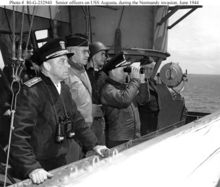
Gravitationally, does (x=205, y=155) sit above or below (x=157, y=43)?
below

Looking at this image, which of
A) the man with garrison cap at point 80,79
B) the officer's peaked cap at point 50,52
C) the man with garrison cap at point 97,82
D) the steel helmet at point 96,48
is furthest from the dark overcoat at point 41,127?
the steel helmet at point 96,48

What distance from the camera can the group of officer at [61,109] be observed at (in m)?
2.17

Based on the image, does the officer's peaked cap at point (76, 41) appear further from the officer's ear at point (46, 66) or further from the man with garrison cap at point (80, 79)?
the officer's ear at point (46, 66)

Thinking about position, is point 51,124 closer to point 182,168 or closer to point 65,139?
point 65,139

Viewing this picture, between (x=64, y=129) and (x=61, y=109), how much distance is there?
13cm

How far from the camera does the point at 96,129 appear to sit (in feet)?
12.3

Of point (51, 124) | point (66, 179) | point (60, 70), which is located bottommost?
point (66, 179)

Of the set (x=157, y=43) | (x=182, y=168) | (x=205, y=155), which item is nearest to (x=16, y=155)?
(x=182, y=168)

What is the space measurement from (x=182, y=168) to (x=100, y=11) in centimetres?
511

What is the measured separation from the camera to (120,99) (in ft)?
11.7

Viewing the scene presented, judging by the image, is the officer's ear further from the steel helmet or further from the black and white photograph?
the steel helmet

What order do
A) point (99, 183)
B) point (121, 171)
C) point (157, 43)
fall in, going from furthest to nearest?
point (157, 43)
point (121, 171)
point (99, 183)

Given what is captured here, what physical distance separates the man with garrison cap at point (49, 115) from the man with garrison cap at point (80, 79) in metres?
0.68

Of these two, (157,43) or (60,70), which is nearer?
(60,70)
